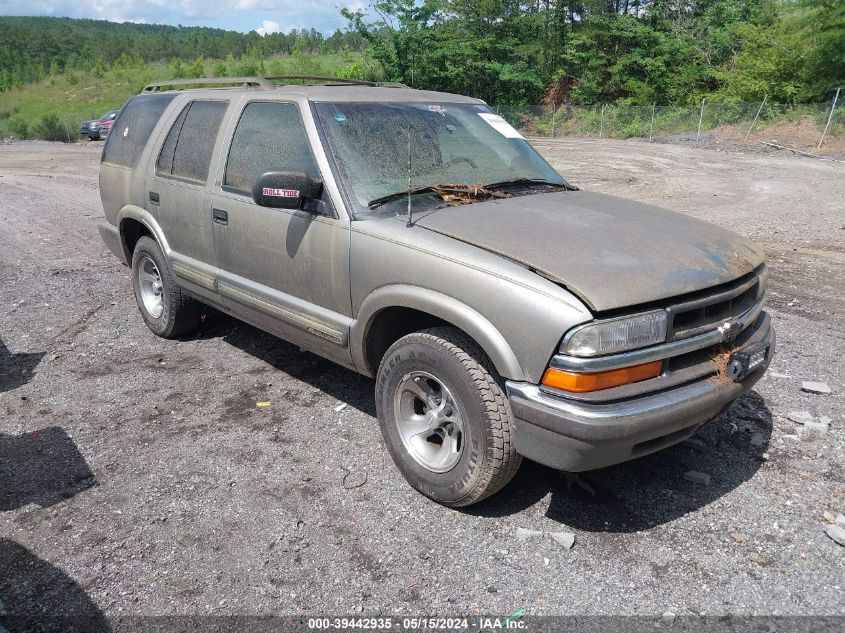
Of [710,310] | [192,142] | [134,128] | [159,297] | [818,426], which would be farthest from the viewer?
[159,297]

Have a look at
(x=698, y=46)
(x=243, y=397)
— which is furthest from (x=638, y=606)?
(x=698, y=46)

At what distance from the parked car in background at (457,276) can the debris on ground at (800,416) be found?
944 mm

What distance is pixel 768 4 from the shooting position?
3559 centimetres

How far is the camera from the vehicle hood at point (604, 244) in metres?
2.77

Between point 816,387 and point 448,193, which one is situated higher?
point 448,193

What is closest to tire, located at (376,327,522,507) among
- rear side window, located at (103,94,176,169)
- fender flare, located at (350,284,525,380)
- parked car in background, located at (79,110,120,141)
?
fender flare, located at (350,284,525,380)

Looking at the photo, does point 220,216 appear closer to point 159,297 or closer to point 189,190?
point 189,190

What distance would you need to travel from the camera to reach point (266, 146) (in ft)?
13.6

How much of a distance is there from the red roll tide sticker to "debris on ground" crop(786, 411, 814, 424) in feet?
10.7

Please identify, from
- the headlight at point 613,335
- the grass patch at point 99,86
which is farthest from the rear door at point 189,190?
the grass patch at point 99,86

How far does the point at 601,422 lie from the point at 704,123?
29.9m

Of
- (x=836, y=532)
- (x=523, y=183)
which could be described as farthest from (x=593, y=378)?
(x=523, y=183)

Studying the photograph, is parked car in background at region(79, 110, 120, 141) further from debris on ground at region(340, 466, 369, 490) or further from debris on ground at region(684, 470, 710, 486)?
debris on ground at region(684, 470, 710, 486)

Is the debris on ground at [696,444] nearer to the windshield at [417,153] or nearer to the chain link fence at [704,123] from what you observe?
the windshield at [417,153]
